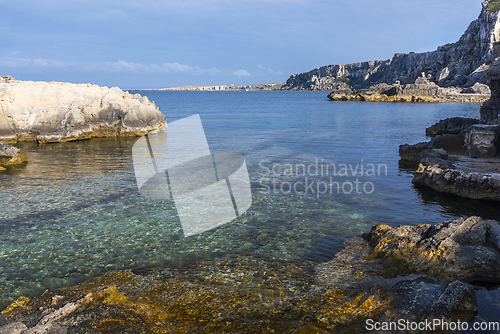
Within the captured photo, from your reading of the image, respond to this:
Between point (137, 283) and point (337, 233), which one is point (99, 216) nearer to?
point (137, 283)

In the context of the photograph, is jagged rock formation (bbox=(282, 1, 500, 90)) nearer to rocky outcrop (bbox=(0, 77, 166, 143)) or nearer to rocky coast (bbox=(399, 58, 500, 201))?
rocky coast (bbox=(399, 58, 500, 201))

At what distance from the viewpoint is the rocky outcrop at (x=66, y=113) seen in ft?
80.7

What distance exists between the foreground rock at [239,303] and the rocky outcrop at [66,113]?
72.8ft

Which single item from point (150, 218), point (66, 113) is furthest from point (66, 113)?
point (150, 218)

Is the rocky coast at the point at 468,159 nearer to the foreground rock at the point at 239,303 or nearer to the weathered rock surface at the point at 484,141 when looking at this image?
the weathered rock surface at the point at 484,141

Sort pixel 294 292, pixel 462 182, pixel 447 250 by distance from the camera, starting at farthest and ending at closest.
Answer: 1. pixel 462 182
2. pixel 447 250
3. pixel 294 292

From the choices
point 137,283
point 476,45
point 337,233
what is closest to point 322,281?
point 337,233

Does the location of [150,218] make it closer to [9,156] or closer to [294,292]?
[294,292]

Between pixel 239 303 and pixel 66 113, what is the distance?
24976mm

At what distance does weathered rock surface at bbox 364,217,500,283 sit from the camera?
6801 mm

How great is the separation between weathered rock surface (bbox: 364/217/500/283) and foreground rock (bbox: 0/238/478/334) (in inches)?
20.7

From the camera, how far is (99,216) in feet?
34.5

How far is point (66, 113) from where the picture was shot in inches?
1022

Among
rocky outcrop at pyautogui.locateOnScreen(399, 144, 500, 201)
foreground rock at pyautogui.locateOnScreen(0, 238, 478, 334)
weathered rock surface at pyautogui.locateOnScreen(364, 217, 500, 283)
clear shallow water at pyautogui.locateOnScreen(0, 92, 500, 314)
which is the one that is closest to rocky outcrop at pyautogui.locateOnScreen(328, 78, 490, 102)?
clear shallow water at pyautogui.locateOnScreen(0, 92, 500, 314)
